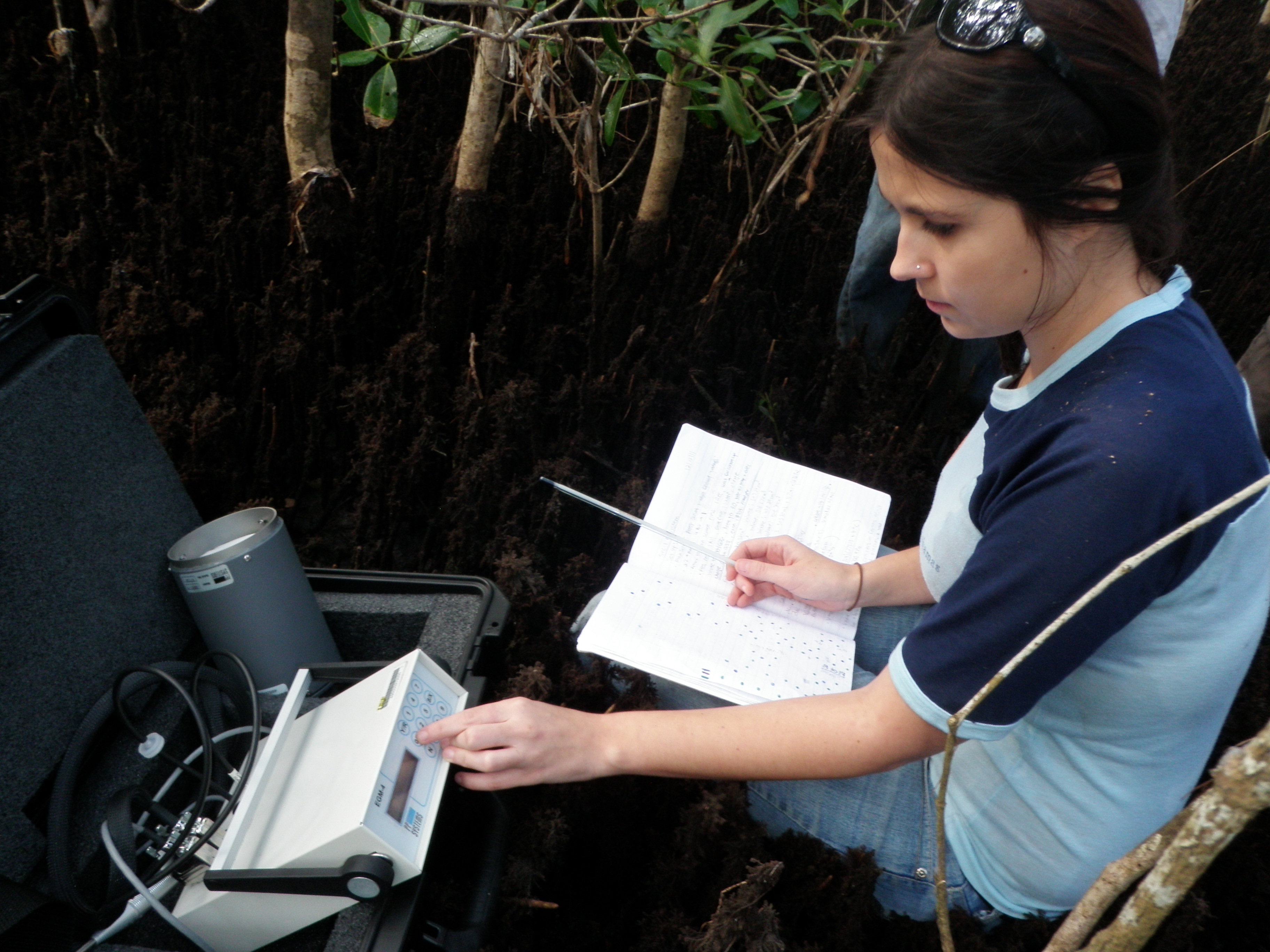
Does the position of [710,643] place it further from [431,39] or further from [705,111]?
[431,39]

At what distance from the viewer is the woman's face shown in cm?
83

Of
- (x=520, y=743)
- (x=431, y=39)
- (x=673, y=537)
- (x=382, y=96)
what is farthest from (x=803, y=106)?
(x=520, y=743)

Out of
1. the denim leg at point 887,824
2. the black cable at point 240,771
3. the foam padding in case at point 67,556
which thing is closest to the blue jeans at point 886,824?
the denim leg at point 887,824

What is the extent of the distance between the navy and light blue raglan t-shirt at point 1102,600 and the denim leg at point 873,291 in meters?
1.11

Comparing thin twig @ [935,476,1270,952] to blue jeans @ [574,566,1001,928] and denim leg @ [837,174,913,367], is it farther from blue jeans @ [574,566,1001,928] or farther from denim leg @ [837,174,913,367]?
denim leg @ [837,174,913,367]

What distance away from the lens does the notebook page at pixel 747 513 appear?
1266 millimetres

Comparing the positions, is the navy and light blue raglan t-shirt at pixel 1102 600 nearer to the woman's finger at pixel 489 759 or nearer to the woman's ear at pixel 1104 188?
the woman's ear at pixel 1104 188

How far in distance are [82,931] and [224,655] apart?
13.8 inches

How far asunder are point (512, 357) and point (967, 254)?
143 cm

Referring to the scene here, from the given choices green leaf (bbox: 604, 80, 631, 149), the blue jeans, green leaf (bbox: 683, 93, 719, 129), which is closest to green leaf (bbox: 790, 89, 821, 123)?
green leaf (bbox: 683, 93, 719, 129)

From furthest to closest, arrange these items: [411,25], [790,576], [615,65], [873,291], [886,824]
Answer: [873,291], [411,25], [615,65], [790,576], [886,824]

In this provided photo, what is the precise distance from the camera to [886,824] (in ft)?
3.62

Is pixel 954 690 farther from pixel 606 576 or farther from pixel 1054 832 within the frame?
pixel 606 576

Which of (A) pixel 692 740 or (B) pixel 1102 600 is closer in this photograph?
(B) pixel 1102 600
